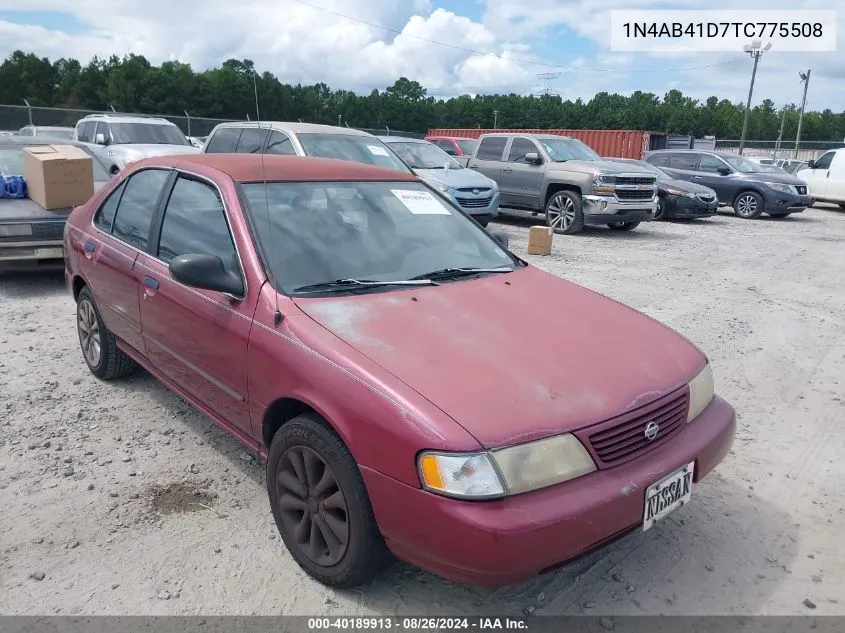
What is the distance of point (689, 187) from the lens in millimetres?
15180

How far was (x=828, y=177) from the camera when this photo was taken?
1825 cm

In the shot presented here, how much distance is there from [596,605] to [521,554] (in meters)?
0.75

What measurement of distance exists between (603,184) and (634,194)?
2.57 ft

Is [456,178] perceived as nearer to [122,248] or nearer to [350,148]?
[350,148]

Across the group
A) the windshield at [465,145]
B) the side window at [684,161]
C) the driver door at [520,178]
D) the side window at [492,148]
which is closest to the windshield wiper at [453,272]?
the driver door at [520,178]

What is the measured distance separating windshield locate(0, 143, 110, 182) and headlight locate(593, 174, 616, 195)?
7.97 meters

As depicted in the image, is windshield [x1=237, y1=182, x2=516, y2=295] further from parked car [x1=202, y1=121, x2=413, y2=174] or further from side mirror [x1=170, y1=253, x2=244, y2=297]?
parked car [x1=202, y1=121, x2=413, y2=174]

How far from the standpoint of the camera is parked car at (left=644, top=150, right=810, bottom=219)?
632 inches

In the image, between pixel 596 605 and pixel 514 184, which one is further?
pixel 514 184

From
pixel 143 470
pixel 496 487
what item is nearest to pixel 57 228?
pixel 143 470

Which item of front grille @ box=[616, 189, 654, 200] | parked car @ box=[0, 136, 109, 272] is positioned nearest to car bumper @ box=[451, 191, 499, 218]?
front grille @ box=[616, 189, 654, 200]

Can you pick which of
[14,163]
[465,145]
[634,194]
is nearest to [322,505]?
[14,163]

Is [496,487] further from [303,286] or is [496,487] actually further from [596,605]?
[303,286]

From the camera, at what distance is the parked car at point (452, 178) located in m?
11.2
